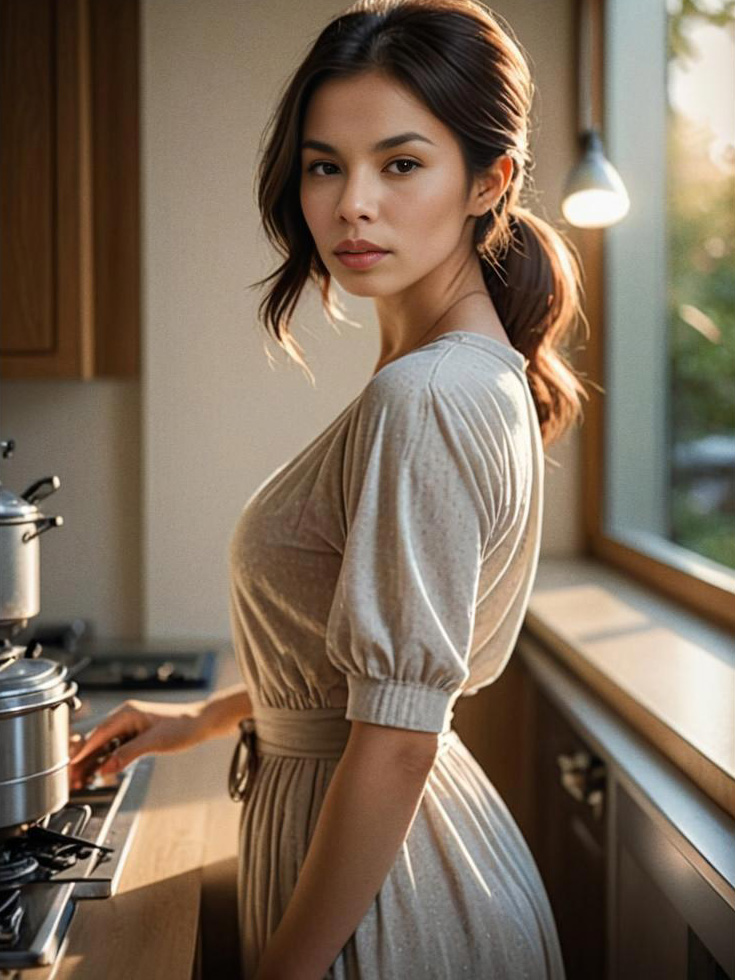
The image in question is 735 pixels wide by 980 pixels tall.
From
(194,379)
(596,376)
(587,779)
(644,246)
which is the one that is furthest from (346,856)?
(644,246)

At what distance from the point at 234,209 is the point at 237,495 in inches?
23.5

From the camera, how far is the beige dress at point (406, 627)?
924 millimetres

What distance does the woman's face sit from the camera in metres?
1.02

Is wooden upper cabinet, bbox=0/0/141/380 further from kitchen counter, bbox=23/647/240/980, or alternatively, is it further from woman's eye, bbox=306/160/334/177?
woman's eye, bbox=306/160/334/177

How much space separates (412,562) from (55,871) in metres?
0.48

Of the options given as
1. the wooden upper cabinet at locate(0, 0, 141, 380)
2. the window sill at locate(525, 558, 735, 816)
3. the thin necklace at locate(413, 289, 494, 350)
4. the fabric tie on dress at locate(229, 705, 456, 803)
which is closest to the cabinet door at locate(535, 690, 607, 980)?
the window sill at locate(525, 558, 735, 816)

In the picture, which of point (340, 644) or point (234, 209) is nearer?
point (340, 644)

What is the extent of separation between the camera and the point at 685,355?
6.00 meters

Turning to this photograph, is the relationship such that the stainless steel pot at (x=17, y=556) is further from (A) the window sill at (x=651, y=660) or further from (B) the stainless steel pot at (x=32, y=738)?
(A) the window sill at (x=651, y=660)

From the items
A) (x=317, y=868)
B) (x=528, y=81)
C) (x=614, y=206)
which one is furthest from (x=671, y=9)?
(x=317, y=868)

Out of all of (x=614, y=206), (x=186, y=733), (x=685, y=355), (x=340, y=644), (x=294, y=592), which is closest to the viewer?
(x=340, y=644)

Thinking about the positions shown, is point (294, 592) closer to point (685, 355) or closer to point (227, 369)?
point (227, 369)

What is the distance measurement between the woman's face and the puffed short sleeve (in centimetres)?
18

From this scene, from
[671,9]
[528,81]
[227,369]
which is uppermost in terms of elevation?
[671,9]
